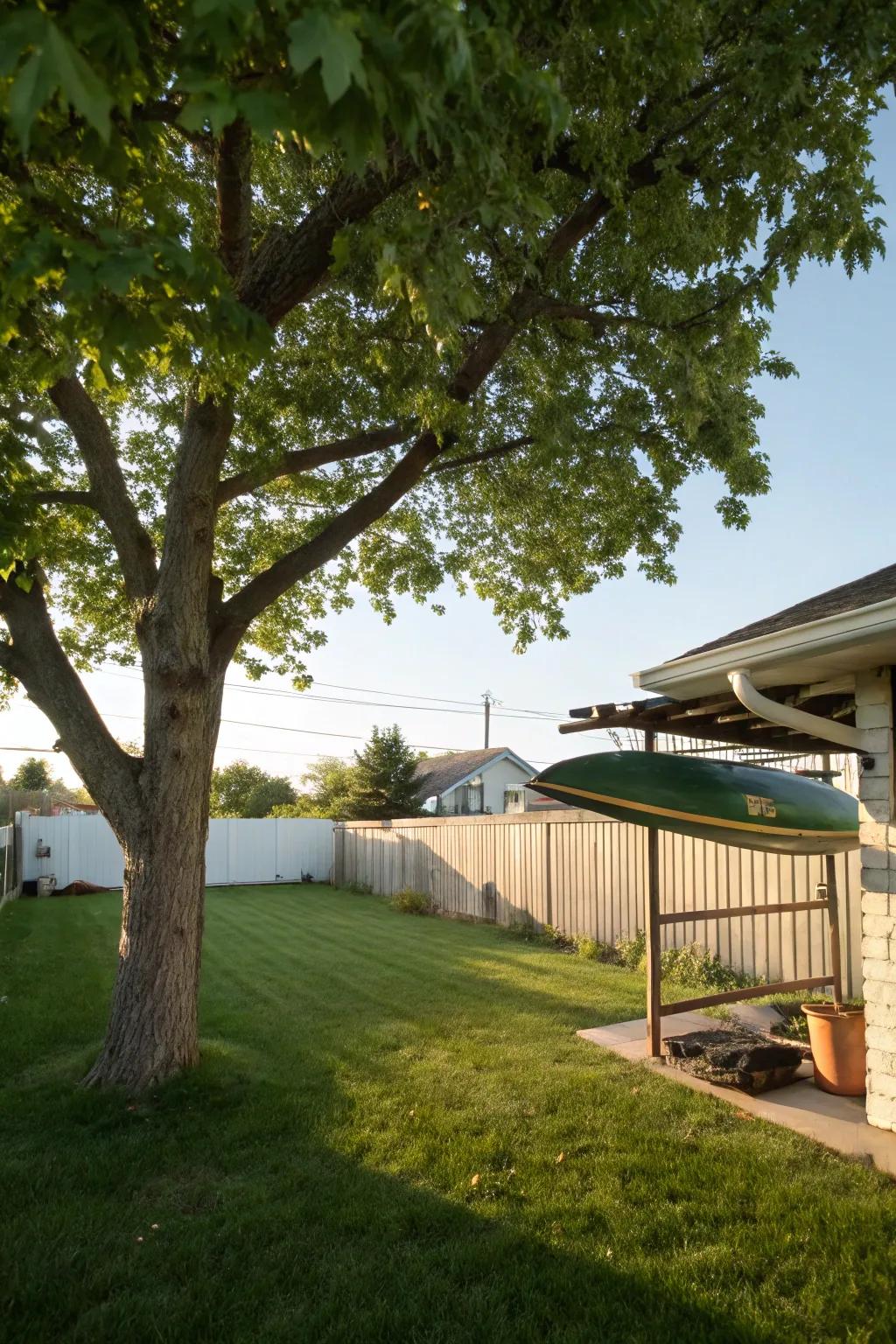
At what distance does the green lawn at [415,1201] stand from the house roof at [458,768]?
24.8 metres

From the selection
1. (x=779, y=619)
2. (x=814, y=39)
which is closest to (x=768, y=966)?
(x=779, y=619)

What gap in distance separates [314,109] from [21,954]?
402 inches

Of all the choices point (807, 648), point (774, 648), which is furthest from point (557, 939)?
point (807, 648)

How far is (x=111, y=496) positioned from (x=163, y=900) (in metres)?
2.76

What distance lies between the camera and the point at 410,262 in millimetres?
2805

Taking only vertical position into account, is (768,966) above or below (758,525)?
below

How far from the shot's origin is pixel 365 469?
820cm

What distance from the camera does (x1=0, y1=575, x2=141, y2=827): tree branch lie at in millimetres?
5188

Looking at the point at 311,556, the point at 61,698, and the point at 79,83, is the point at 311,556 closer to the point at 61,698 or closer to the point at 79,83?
the point at 61,698

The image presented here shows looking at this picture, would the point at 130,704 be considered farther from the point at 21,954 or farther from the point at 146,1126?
the point at 146,1126

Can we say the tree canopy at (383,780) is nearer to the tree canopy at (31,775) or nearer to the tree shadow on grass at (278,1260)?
the tree shadow on grass at (278,1260)

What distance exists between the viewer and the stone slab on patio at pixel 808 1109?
4082mm

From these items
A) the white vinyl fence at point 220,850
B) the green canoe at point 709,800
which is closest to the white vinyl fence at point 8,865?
the white vinyl fence at point 220,850

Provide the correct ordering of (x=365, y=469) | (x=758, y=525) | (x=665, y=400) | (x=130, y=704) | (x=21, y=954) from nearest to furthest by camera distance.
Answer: (x=665, y=400) < (x=758, y=525) < (x=365, y=469) < (x=21, y=954) < (x=130, y=704)
